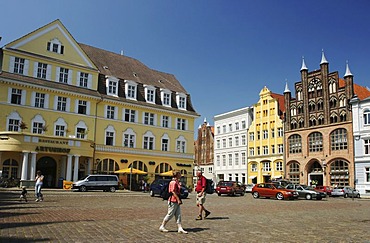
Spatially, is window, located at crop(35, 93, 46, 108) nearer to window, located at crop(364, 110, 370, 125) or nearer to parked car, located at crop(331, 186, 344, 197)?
parked car, located at crop(331, 186, 344, 197)

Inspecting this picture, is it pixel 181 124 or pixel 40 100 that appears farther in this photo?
pixel 181 124

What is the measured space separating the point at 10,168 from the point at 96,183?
29.3 ft

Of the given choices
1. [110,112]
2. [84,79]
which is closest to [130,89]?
[110,112]

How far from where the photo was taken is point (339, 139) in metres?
53.8

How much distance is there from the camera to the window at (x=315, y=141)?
56.5m

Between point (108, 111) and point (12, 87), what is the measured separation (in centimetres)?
1113

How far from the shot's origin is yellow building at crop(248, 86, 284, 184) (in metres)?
63.3

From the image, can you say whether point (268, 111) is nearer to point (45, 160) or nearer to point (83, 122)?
point (83, 122)

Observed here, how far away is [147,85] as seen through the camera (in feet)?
162

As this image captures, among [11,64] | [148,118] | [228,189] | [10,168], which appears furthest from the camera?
[148,118]

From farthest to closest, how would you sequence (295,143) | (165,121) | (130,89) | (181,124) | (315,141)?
(295,143), (315,141), (181,124), (165,121), (130,89)

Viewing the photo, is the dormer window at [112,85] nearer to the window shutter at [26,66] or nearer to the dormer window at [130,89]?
the dormer window at [130,89]

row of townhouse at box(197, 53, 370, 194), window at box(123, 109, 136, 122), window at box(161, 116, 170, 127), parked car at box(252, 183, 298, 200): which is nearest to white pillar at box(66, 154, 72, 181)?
window at box(123, 109, 136, 122)

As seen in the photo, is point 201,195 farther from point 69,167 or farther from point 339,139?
point 339,139
